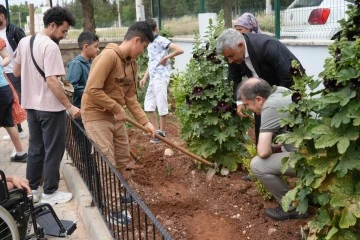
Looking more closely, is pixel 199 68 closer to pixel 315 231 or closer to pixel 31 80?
pixel 31 80

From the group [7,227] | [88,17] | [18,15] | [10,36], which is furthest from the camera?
[18,15]

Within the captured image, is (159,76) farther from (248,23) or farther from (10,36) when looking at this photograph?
(10,36)

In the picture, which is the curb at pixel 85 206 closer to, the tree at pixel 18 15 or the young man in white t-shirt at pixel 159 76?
the young man in white t-shirt at pixel 159 76

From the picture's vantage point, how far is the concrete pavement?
3.54m

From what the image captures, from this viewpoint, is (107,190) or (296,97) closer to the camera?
(296,97)

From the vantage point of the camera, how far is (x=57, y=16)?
373 cm

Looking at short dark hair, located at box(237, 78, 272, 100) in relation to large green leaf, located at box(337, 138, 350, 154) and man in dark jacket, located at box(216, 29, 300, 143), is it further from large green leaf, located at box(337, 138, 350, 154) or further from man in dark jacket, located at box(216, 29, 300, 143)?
large green leaf, located at box(337, 138, 350, 154)

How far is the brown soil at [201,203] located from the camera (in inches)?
137

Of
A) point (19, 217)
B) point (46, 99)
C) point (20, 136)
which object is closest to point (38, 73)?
point (46, 99)

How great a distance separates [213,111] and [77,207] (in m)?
1.62

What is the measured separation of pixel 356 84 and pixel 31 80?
2.73 metres

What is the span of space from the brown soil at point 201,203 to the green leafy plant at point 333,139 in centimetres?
82

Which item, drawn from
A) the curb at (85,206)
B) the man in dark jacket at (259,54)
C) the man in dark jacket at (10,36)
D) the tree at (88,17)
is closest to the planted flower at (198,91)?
the man in dark jacket at (259,54)

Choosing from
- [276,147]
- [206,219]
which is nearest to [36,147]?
[206,219]
